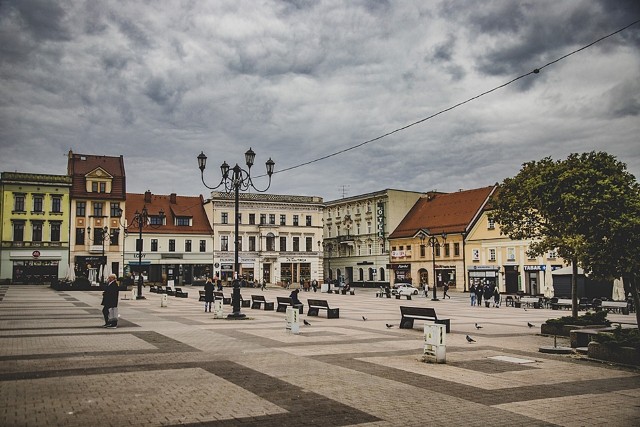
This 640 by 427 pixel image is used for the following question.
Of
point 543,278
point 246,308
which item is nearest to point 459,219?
point 543,278

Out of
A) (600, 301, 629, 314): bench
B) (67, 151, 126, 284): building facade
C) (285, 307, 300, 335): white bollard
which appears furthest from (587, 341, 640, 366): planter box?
(67, 151, 126, 284): building facade

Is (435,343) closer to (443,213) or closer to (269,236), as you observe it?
(443,213)

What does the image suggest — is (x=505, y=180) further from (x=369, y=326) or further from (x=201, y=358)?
(x=201, y=358)

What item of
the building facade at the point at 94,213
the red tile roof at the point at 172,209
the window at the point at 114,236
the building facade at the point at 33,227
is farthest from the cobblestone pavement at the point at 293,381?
the red tile roof at the point at 172,209

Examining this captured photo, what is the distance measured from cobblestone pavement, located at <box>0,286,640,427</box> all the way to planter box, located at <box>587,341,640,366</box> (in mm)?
228

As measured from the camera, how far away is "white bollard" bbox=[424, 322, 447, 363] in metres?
12.5

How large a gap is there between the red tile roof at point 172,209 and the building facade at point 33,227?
342 inches

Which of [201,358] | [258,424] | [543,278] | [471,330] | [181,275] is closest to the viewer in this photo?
[258,424]

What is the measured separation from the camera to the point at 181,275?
7212cm

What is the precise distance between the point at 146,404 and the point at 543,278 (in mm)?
50280

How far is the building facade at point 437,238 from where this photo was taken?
63125 mm

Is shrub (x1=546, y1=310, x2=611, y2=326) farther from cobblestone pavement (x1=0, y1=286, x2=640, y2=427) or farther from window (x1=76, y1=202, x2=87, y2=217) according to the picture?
→ window (x1=76, y1=202, x2=87, y2=217)

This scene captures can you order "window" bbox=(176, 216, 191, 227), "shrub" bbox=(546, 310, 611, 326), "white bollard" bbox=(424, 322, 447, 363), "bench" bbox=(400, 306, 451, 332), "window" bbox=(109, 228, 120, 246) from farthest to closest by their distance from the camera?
1. "window" bbox=(176, 216, 191, 227)
2. "window" bbox=(109, 228, 120, 246)
3. "bench" bbox=(400, 306, 451, 332)
4. "shrub" bbox=(546, 310, 611, 326)
5. "white bollard" bbox=(424, 322, 447, 363)

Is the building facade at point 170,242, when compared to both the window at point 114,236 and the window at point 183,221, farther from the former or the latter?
the window at point 114,236
